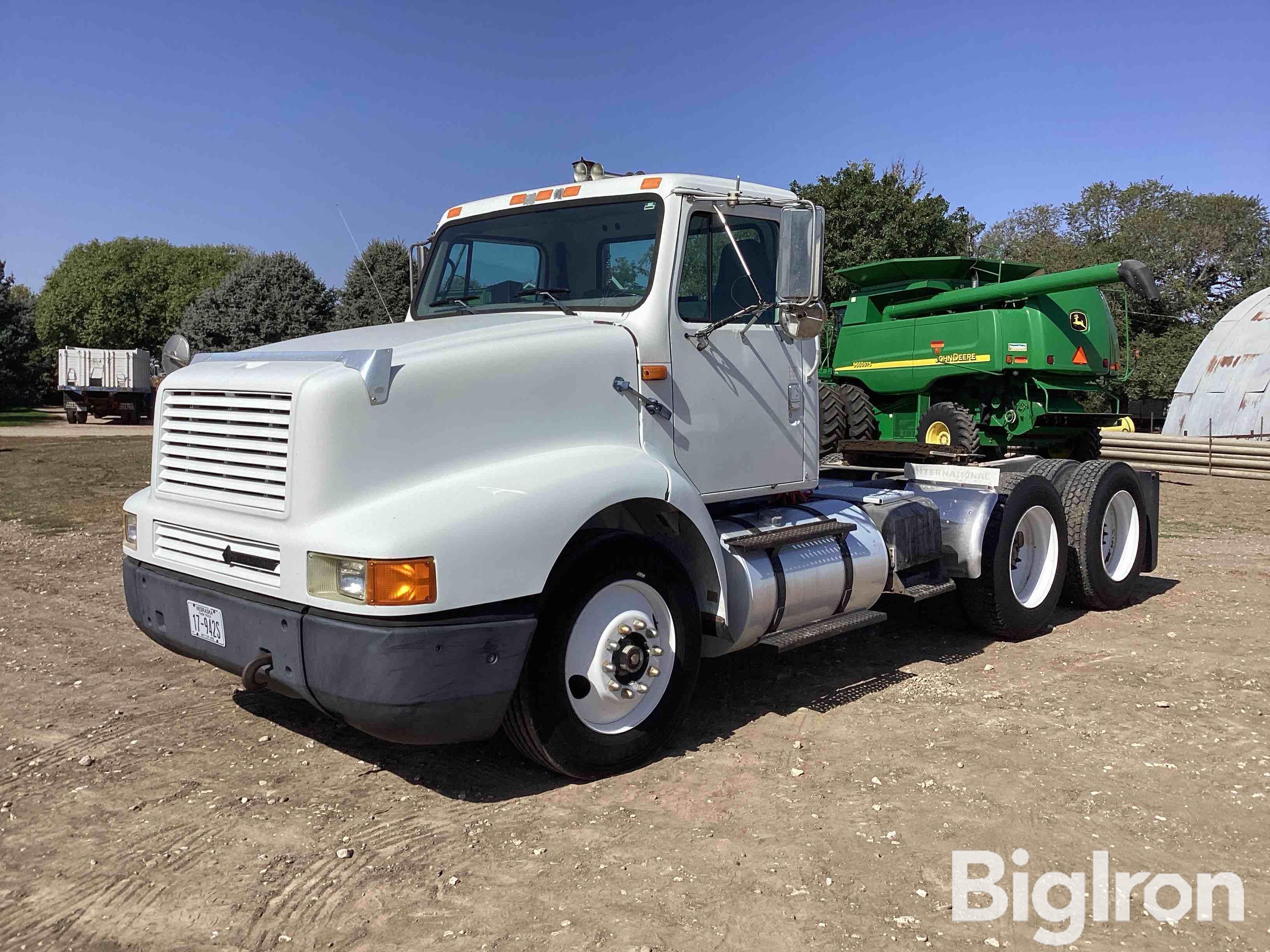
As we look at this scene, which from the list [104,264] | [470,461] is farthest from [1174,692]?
[104,264]

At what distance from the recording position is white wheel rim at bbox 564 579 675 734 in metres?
4.47

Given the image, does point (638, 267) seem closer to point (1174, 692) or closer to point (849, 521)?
point (849, 521)

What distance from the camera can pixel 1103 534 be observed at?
8188 millimetres

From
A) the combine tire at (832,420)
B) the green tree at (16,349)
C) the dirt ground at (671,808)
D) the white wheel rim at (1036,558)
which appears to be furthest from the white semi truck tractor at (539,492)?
the green tree at (16,349)

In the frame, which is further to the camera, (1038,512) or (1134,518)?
(1134,518)

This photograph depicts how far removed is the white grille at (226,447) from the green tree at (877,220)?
27555mm

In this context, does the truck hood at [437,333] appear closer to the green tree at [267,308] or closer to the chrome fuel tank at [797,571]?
the chrome fuel tank at [797,571]

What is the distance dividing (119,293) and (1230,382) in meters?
58.4

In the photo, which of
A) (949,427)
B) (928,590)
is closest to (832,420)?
(949,427)

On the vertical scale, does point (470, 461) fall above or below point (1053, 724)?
above

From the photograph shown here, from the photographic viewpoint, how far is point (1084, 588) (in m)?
7.87

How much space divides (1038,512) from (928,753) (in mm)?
3175

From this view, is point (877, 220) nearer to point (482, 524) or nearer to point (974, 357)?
point (974, 357)

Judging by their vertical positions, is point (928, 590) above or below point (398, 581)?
below
